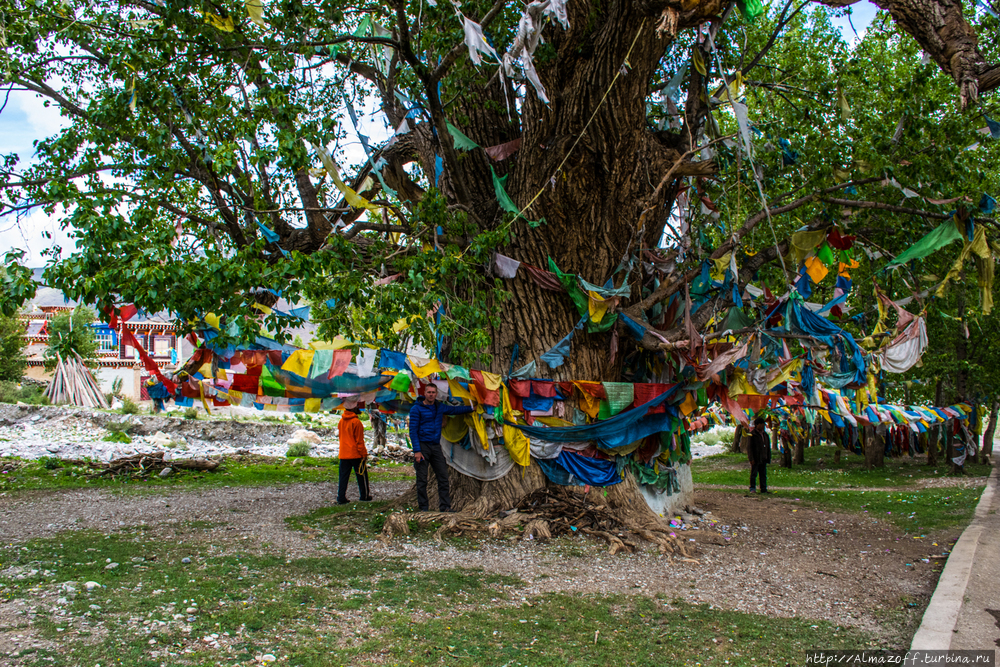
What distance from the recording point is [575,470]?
7523 mm

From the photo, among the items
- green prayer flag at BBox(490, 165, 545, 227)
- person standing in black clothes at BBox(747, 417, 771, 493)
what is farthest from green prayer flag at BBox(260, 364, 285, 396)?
person standing in black clothes at BBox(747, 417, 771, 493)

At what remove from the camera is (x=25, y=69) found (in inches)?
273

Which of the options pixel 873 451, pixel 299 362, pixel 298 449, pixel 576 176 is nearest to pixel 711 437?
pixel 873 451

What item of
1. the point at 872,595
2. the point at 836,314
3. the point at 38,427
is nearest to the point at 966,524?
the point at 836,314

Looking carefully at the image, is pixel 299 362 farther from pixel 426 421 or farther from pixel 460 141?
pixel 460 141

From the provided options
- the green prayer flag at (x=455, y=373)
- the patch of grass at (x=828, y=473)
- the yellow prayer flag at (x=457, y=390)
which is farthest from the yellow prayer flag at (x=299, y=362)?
the patch of grass at (x=828, y=473)

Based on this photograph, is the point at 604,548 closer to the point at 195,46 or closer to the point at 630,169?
the point at 630,169

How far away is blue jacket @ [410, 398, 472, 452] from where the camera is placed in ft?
24.0

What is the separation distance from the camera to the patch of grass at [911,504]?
27.5ft

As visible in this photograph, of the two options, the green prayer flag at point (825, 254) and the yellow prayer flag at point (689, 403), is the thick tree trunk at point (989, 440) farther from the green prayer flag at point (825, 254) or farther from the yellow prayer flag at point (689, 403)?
the yellow prayer flag at point (689, 403)

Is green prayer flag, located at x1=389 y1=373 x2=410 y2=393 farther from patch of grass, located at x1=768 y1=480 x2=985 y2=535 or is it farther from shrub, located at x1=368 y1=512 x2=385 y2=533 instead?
patch of grass, located at x1=768 y1=480 x2=985 y2=535

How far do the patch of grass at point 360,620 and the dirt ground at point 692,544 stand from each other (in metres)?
0.38

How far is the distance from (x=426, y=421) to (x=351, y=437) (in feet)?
5.27

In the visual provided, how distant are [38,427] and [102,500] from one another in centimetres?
1076
